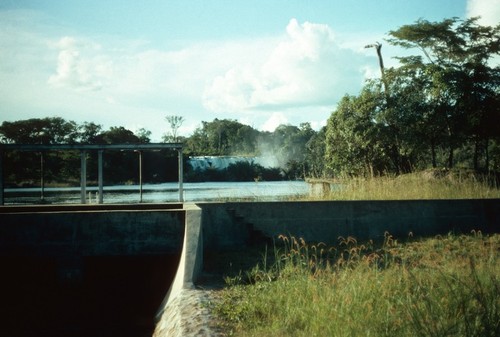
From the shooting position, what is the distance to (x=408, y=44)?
77.2 feet

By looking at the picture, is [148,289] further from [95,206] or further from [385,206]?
[385,206]

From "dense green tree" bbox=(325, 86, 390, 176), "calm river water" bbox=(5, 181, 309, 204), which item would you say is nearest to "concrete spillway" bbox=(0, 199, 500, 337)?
"calm river water" bbox=(5, 181, 309, 204)

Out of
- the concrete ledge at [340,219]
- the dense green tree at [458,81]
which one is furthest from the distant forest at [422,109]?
the concrete ledge at [340,219]

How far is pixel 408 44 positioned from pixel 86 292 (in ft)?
69.0

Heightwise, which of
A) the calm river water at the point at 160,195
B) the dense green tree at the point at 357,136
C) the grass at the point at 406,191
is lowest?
the calm river water at the point at 160,195

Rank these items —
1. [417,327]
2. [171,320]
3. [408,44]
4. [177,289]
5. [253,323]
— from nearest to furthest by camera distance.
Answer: [417,327]
[253,323]
[171,320]
[177,289]
[408,44]

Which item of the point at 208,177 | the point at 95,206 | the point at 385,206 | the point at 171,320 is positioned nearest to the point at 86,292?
the point at 95,206

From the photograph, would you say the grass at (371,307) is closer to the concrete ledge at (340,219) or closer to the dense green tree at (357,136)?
the concrete ledge at (340,219)

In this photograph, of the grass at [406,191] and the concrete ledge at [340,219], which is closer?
the concrete ledge at [340,219]

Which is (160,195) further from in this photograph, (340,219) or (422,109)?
(340,219)

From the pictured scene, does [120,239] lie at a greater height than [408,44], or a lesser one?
lesser

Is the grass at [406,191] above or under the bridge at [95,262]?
above

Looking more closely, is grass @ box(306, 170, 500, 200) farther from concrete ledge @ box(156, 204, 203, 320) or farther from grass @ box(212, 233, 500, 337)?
grass @ box(212, 233, 500, 337)

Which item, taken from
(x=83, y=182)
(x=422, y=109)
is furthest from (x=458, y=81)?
(x=83, y=182)
